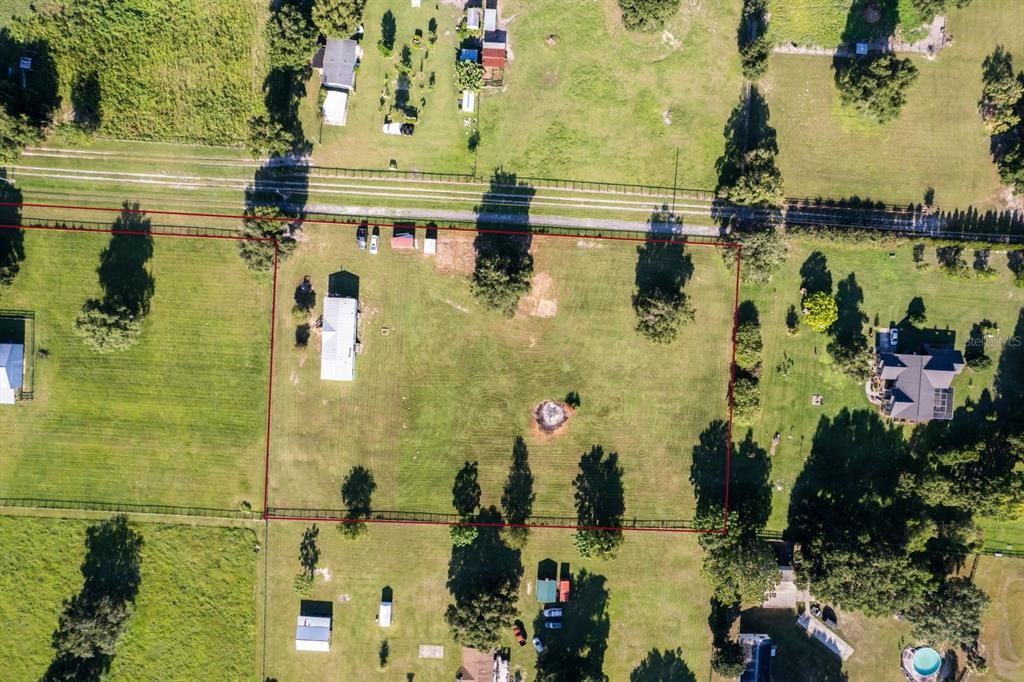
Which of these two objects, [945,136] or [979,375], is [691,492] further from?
[945,136]

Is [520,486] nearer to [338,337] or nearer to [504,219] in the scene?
[338,337]

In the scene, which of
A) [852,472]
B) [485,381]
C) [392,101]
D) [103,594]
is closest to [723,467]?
[852,472]

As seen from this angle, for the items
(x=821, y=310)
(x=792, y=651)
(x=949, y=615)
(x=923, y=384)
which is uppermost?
(x=821, y=310)

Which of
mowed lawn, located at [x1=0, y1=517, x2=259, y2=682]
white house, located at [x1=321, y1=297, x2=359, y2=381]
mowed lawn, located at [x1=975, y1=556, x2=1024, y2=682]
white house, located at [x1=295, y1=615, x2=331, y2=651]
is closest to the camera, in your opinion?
white house, located at [x1=321, y1=297, x2=359, y2=381]

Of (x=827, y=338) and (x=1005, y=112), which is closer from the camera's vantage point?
(x=1005, y=112)

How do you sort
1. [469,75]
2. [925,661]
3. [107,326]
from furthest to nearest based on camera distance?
[925,661]
[469,75]
[107,326]

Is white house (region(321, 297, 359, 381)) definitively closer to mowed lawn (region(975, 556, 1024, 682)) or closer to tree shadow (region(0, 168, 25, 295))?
tree shadow (region(0, 168, 25, 295))

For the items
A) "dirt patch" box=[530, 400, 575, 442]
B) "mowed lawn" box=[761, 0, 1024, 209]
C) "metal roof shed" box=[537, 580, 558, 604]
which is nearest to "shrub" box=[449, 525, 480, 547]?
"metal roof shed" box=[537, 580, 558, 604]
